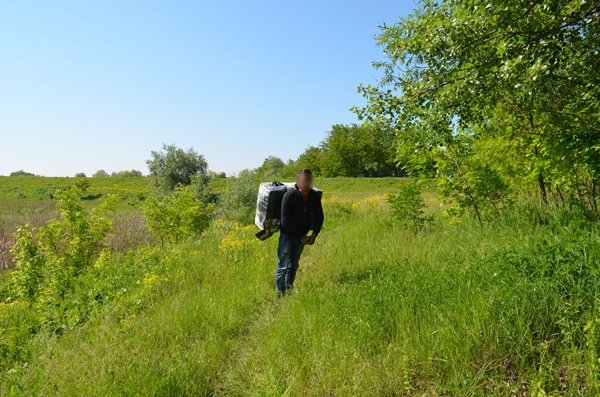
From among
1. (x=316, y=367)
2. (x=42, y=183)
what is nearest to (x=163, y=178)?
(x=42, y=183)

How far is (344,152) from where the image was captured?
62938 mm

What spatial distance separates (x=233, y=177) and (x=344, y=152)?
145ft

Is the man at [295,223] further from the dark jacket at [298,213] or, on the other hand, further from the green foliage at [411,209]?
the green foliage at [411,209]

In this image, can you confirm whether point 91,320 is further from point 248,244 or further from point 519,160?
point 519,160

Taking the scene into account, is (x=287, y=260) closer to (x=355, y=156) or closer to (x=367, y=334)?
(x=367, y=334)

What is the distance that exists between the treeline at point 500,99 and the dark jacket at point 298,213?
1.85m

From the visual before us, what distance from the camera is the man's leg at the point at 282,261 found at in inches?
198

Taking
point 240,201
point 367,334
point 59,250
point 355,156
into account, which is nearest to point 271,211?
point 367,334

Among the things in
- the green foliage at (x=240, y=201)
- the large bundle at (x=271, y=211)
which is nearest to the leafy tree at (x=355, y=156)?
the green foliage at (x=240, y=201)

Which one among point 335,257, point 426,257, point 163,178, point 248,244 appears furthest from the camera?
point 163,178

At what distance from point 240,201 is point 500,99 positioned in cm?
1507

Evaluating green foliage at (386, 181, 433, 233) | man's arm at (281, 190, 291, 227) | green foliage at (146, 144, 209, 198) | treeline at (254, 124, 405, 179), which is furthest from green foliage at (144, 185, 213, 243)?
treeline at (254, 124, 405, 179)

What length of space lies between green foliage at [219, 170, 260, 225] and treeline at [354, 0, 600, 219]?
12281 millimetres

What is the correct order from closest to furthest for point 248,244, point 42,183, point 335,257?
point 335,257, point 248,244, point 42,183
